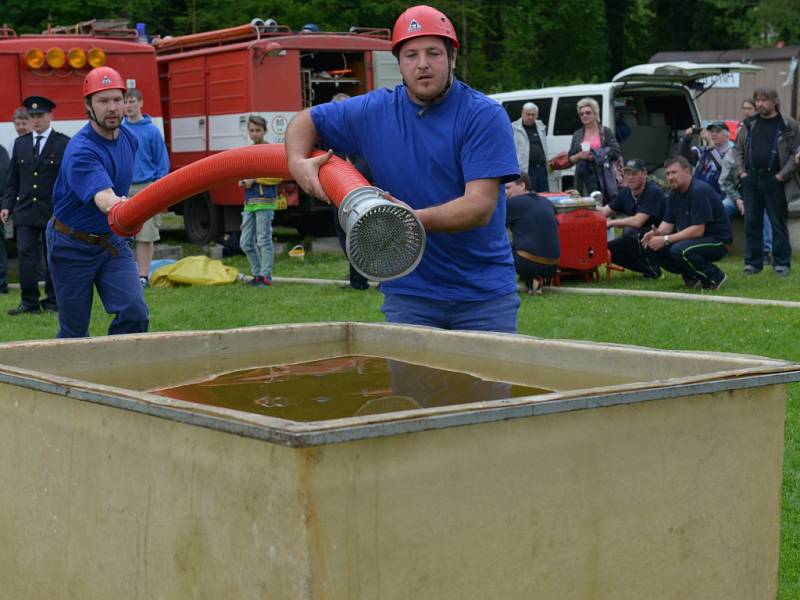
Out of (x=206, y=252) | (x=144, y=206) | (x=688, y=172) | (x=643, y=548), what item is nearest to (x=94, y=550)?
(x=643, y=548)

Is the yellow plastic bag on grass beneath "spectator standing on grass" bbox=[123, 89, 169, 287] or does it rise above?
beneath

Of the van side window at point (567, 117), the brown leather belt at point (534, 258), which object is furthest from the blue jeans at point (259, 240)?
the van side window at point (567, 117)

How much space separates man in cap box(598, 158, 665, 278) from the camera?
14234 millimetres

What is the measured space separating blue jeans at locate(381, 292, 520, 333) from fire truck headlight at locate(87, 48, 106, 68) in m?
12.6

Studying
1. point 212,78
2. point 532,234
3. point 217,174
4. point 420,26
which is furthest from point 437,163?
point 212,78

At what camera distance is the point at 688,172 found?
13.6 metres

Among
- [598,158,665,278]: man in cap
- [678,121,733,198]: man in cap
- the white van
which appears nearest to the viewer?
[598,158,665,278]: man in cap

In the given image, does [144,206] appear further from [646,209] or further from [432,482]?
[646,209]

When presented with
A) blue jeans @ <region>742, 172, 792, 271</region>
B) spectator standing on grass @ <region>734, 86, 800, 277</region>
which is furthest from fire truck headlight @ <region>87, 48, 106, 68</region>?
blue jeans @ <region>742, 172, 792, 271</region>

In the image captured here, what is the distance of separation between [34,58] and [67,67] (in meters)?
0.47

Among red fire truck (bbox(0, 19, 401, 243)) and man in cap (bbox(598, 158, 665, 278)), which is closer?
man in cap (bbox(598, 158, 665, 278))

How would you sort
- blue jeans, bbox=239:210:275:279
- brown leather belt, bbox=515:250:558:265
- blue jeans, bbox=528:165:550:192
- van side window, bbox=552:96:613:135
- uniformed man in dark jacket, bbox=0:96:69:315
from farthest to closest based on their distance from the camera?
van side window, bbox=552:96:613:135, blue jeans, bbox=528:165:550:192, blue jeans, bbox=239:210:275:279, brown leather belt, bbox=515:250:558:265, uniformed man in dark jacket, bbox=0:96:69:315

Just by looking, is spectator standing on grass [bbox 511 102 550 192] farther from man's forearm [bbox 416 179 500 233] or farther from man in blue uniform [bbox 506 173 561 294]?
man's forearm [bbox 416 179 500 233]

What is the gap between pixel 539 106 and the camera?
2209 cm
